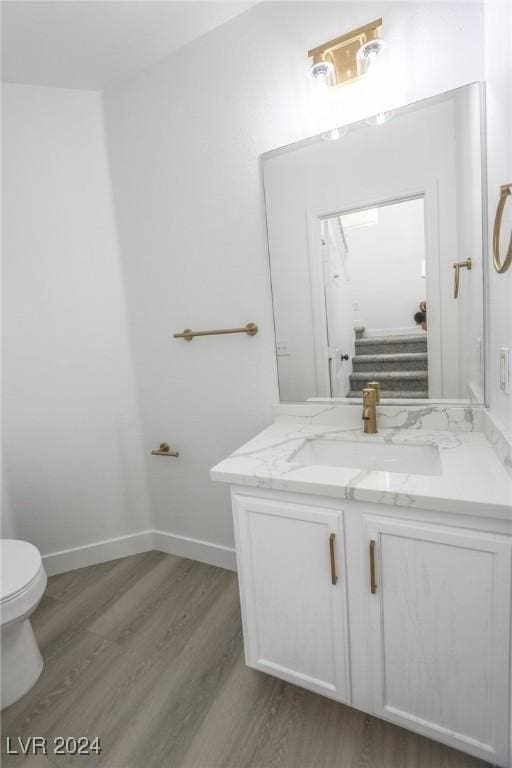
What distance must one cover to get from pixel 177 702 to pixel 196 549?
0.80m

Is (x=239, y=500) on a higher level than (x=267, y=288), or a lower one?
lower

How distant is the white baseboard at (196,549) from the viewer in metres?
2.01

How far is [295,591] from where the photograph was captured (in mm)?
1186

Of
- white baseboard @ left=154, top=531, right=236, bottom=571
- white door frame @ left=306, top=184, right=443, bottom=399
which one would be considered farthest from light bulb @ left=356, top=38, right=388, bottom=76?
white baseboard @ left=154, top=531, right=236, bottom=571

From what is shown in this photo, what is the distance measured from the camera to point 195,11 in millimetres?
1497

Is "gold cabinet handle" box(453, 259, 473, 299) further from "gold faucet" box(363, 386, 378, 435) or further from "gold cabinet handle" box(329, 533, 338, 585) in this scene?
"gold cabinet handle" box(329, 533, 338, 585)

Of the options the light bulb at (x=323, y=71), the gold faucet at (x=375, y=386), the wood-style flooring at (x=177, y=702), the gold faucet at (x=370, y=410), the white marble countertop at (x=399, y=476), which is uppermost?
the light bulb at (x=323, y=71)

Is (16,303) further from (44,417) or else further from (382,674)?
(382,674)

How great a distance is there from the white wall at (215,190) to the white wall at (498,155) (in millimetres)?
111

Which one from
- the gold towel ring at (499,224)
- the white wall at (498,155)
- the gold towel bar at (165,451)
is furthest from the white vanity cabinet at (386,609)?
the gold towel bar at (165,451)

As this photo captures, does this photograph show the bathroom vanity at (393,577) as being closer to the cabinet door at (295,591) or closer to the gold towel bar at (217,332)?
the cabinet door at (295,591)

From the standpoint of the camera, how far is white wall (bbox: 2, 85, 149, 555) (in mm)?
1864

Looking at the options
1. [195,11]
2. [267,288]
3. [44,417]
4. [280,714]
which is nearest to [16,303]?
[44,417]

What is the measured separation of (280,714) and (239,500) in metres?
0.72
